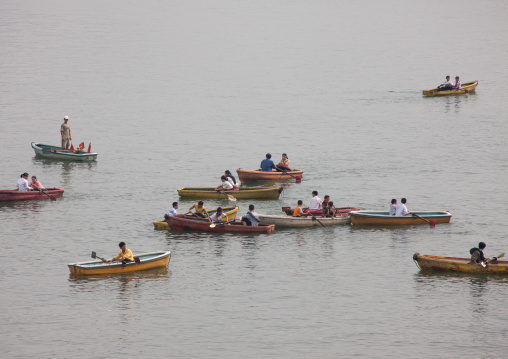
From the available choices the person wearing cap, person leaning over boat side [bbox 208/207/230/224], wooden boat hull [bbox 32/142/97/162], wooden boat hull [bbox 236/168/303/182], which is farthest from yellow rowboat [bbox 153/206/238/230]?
the person wearing cap

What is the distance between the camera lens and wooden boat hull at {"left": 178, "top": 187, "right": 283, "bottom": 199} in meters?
43.4

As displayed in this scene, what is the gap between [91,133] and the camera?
6931cm

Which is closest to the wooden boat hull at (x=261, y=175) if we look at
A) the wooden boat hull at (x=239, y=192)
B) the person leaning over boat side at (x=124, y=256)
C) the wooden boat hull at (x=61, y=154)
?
the wooden boat hull at (x=239, y=192)

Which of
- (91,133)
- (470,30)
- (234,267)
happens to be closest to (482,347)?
(234,267)

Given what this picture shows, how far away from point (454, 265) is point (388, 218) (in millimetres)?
7042

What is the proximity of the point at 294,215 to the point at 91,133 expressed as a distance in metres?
35.8

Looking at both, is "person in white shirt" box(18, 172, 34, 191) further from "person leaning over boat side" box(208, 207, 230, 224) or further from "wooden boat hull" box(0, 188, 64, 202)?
"person leaning over boat side" box(208, 207, 230, 224)

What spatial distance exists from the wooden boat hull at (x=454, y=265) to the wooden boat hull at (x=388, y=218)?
6.15 meters

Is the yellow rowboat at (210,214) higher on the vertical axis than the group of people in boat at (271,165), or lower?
lower

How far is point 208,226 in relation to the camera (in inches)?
1452

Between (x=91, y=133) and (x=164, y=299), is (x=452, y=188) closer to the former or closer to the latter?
(x=164, y=299)

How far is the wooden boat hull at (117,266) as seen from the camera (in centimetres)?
3102

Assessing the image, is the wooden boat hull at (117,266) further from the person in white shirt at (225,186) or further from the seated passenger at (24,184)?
the seated passenger at (24,184)

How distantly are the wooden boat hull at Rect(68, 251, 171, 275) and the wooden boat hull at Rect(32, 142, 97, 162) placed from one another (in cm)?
2432
